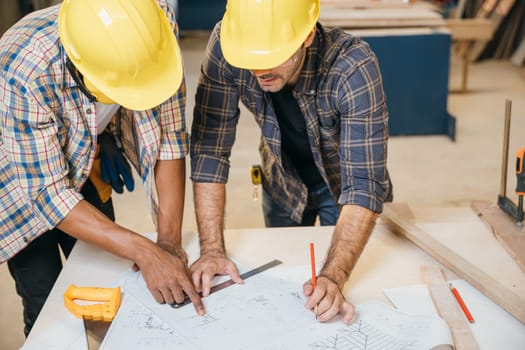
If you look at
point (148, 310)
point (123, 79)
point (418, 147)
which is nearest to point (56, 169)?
point (123, 79)

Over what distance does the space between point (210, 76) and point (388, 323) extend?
0.94 meters

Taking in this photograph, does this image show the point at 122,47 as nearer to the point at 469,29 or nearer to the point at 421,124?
the point at 421,124

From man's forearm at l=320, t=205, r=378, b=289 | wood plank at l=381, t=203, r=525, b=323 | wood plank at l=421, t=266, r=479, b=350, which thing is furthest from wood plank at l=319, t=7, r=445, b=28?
wood plank at l=421, t=266, r=479, b=350

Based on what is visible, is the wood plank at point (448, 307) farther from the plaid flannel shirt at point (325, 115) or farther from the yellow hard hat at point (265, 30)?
the yellow hard hat at point (265, 30)

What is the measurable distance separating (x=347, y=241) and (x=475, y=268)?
0.35m

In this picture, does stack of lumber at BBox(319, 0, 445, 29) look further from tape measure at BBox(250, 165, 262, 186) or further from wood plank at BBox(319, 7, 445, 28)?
tape measure at BBox(250, 165, 262, 186)

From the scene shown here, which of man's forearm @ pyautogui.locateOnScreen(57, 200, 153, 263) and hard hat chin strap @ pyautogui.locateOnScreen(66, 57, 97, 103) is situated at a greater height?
hard hat chin strap @ pyautogui.locateOnScreen(66, 57, 97, 103)

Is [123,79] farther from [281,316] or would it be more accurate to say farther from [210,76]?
[281,316]

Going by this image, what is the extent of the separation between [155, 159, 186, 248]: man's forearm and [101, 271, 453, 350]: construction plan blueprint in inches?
11.5

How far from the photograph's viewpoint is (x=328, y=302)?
164 cm

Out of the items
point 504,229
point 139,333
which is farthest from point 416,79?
point 139,333

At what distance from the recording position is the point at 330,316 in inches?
63.4

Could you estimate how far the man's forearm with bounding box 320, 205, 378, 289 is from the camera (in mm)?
1771

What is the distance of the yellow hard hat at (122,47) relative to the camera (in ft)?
Answer: 5.11
